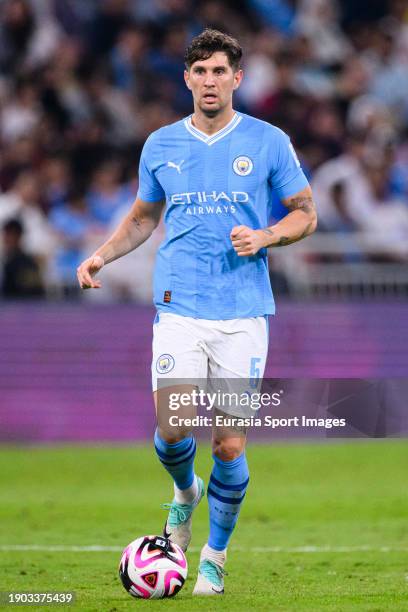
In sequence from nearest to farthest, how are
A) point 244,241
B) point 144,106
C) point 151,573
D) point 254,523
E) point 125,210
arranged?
point 244,241 → point 151,573 → point 254,523 → point 125,210 → point 144,106

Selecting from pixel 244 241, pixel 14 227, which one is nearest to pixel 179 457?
pixel 244 241

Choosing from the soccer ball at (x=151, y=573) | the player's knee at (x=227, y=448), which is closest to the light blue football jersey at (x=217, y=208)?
the player's knee at (x=227, y=448)

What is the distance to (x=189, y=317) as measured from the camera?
7.27m

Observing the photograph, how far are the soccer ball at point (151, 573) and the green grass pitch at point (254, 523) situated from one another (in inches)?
3.7

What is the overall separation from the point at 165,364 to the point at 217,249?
0.67 metres

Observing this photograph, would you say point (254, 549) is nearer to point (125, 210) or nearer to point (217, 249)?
point (217, 249)

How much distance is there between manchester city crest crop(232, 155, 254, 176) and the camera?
7.28m

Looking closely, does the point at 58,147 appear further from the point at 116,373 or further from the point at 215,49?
the point at 215,49

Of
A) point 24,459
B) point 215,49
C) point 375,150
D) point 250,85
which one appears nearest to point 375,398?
point 215,49

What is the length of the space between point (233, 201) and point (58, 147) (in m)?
10.8

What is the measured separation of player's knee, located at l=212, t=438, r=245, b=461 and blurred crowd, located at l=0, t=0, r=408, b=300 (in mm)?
8758

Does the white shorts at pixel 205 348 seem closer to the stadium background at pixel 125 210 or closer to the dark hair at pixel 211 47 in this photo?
the dark hair at pixel 211 47

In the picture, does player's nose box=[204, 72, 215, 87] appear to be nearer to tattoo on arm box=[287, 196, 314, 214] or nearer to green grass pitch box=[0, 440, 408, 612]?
tattoo on arm box=[287, 196, 314, 214]

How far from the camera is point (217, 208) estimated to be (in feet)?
23.8
